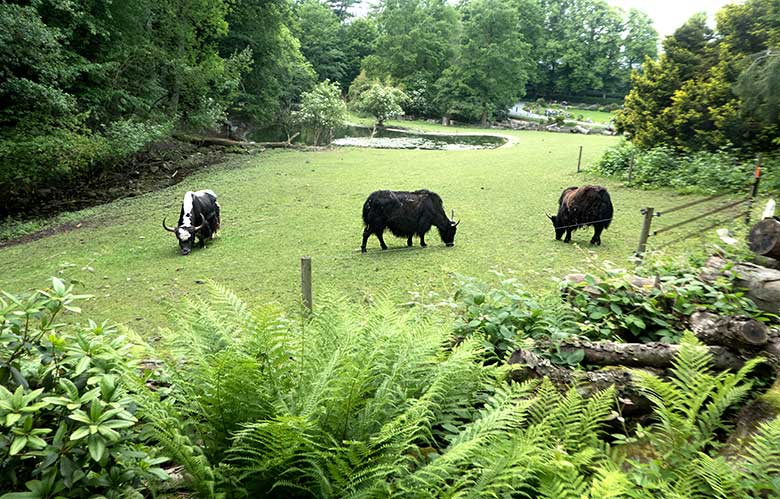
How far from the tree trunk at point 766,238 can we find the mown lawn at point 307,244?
208cm

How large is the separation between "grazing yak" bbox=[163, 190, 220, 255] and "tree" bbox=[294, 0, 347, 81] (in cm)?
4230

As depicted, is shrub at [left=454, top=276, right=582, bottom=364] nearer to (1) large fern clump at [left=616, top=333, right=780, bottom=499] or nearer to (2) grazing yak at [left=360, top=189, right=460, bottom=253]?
(1) large fern clump at [left=616, top=333, right=780, bottom=499]

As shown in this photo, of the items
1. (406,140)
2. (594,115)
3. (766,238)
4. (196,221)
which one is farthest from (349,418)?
(594,115)

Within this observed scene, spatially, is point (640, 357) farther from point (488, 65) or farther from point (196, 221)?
point (488, 65)

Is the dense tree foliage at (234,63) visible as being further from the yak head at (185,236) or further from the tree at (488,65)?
the yak head at (185,236)

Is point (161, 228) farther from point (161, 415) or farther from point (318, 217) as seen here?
point (161, 415)

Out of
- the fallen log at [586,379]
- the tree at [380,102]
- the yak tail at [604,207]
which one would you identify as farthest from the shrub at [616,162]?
→ the tree at [380,102]

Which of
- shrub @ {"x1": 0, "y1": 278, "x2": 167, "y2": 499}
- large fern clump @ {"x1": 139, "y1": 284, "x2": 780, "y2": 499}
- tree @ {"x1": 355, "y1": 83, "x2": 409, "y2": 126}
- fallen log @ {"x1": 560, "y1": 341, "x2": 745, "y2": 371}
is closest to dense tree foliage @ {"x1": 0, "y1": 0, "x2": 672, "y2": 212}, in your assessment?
tree @ {"x1": 355, "y1": 83, "x2": 409, "y2": 126}

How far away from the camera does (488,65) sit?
1622 inches

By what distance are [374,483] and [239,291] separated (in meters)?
5.67

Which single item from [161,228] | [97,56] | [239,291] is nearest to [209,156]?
[97,56]

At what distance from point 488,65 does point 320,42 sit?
1919cm

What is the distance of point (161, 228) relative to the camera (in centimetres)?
1038

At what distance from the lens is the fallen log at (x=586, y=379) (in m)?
2.37
